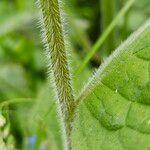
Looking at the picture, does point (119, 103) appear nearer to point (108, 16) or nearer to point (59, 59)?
point (59, 59)

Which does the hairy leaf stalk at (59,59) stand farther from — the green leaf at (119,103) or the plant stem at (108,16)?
the plant stem at (108,16)

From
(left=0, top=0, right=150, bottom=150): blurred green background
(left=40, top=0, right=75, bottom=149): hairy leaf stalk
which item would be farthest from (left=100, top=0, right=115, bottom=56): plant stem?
(left=40, top=0, right=75, bottom=149): hairy leaf stalk

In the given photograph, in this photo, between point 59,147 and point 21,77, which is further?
point 21,77

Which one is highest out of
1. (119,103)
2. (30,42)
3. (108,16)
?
(119,103)

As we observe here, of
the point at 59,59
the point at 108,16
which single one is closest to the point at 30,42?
the point at 108,16

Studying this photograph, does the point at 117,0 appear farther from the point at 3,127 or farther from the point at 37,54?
the point at 3,127

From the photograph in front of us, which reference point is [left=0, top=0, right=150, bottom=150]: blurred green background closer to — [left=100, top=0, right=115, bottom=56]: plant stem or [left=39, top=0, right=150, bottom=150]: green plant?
[left=100, top=0, right=115, bottom=56]: plant stem

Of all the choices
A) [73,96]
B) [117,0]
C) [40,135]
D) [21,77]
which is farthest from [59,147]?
[21,77]
